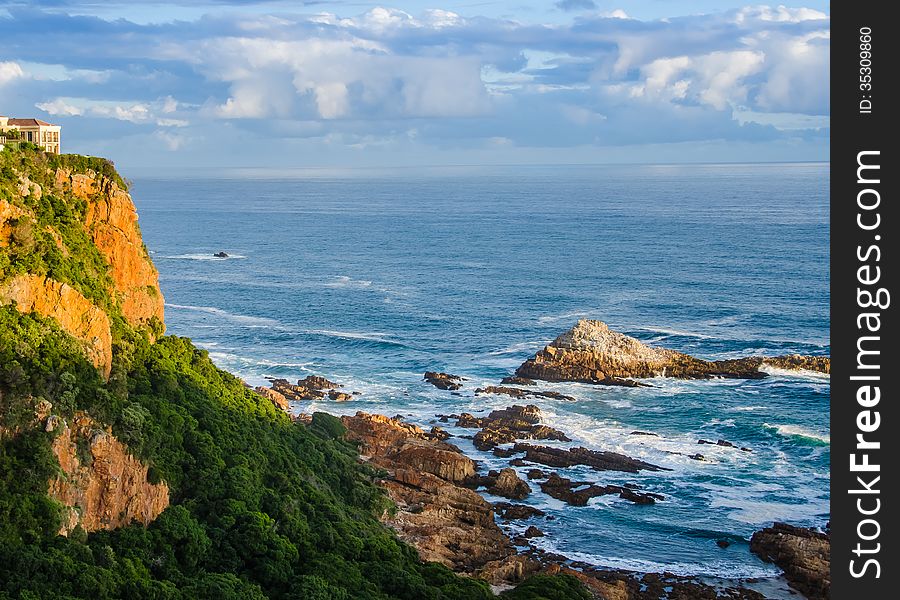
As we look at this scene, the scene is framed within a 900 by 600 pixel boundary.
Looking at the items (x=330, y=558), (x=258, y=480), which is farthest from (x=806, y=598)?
(x=258, y=480)

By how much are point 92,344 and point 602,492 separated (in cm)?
3005

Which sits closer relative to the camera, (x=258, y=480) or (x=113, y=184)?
(x=258, y=480)

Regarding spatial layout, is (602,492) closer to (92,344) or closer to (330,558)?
(330,558)

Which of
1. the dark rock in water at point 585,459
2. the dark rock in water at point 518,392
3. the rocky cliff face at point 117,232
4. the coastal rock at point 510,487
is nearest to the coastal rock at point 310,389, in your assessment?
the dark rock in water at point 518,392

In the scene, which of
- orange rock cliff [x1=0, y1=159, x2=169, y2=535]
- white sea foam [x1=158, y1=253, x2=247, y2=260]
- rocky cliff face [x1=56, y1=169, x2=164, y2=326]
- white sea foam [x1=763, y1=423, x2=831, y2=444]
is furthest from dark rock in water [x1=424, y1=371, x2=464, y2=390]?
white sea foam [x1=158, y1=253, x2=247, y2=260]

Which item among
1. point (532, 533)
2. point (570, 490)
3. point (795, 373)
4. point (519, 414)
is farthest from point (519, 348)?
point (532, 533)

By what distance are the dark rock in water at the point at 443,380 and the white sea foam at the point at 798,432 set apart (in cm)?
2404

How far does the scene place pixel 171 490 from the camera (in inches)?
1638

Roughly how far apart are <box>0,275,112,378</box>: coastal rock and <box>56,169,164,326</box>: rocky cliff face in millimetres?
7938

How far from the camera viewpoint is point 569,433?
6844 cm

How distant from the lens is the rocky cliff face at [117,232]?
5044cm

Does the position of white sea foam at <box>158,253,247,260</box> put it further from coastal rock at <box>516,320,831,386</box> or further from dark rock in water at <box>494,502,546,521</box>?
dark rock in water at <box>494,502,546,521</box>

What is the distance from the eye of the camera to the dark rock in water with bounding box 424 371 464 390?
264ft

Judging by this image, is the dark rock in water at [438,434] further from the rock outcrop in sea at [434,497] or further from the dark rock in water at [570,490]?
the dark rock in water at [570,490]
